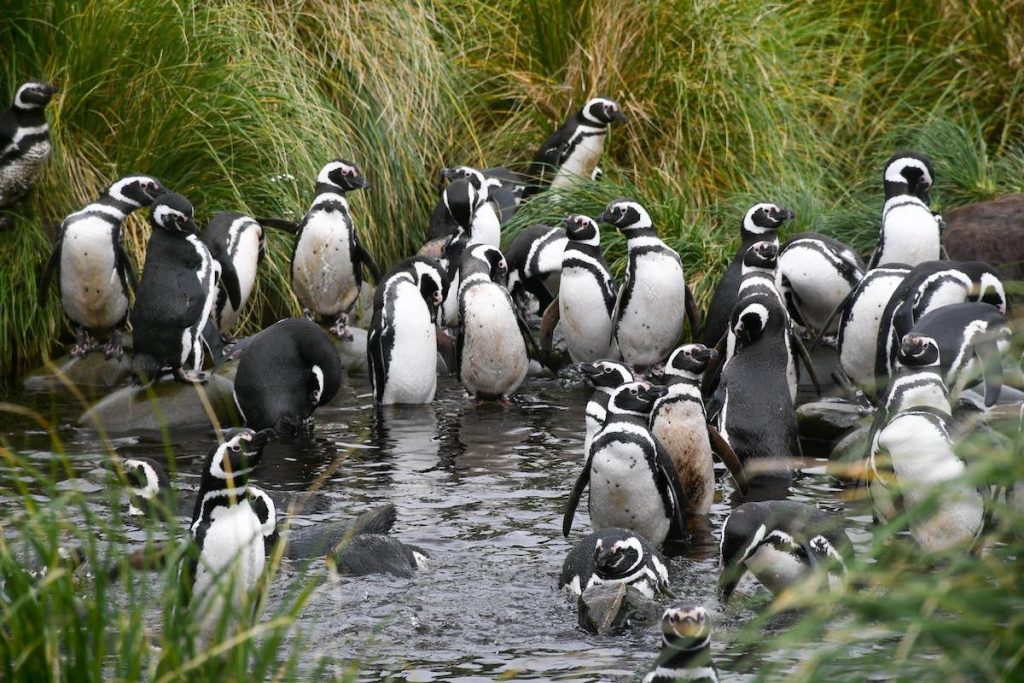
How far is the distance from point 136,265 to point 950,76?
643 cm

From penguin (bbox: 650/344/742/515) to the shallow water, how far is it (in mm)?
155

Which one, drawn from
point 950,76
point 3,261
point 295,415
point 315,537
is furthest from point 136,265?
point 950,76

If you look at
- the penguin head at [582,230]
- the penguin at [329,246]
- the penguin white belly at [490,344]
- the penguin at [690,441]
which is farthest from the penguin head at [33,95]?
the penguin at [690,441]

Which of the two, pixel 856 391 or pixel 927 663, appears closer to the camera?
pixel 927 663

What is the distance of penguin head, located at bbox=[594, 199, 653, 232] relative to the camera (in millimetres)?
8688

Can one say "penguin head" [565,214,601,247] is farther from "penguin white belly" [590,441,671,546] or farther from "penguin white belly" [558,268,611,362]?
"penguin white belly" [590,441,671,546]

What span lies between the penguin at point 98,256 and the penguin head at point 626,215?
8.39ft

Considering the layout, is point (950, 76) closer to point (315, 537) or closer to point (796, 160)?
point (796, 160)

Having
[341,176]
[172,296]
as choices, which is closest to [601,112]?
[341,176]

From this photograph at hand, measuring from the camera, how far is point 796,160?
34.5 feet

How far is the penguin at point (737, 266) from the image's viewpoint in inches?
328

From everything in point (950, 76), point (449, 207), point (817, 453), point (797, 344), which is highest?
point (950, 76)

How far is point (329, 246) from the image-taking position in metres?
9.22

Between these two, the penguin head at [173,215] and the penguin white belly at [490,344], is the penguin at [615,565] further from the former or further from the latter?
the penguin head at [173,215]
